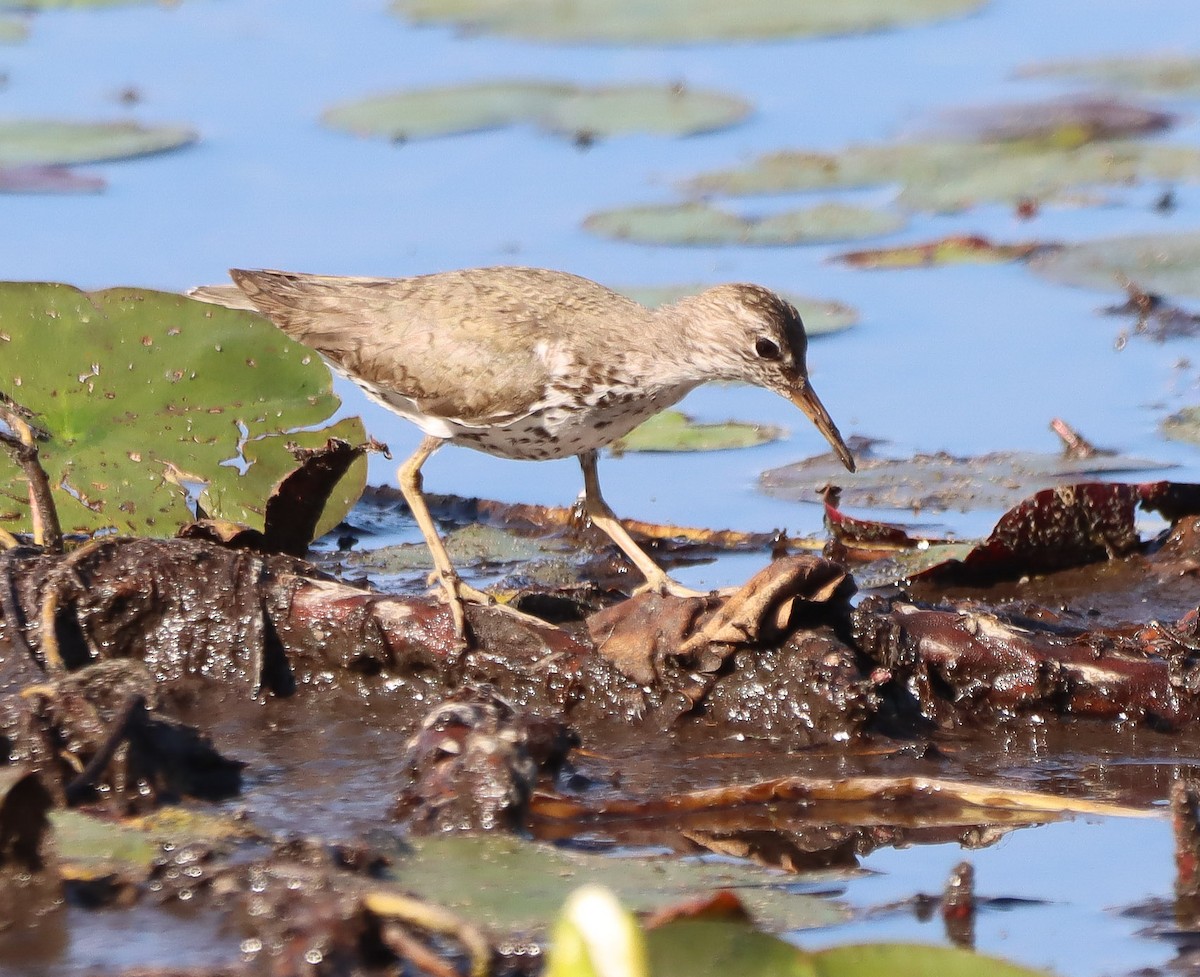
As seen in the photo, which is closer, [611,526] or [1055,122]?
[611,526]

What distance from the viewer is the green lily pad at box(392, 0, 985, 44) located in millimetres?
14984

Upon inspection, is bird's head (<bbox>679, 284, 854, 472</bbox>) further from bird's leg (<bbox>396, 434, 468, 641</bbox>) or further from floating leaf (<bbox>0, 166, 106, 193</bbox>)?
floating leaf (<bbox>0, 166, 106, 193</bbox>)

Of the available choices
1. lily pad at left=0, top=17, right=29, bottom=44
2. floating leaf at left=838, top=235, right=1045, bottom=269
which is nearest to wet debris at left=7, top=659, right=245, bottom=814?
floating leaf at left=838, top=235, right=1045, bottom=269

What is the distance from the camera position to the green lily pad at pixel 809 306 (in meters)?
9.36

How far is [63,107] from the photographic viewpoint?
14242 mm

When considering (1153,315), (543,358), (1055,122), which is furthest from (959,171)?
(543,358)

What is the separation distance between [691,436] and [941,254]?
3.06m

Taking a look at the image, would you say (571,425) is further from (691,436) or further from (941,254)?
(941,254)

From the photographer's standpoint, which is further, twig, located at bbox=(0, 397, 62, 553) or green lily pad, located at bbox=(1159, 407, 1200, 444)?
green lily pad, located at bbox=(1159, 407, 1200, 444)

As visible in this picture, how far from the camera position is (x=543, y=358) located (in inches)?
258

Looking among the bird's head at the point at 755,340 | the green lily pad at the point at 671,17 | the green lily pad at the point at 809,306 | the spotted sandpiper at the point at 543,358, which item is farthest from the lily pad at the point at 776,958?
the green lily pad at the point at 671,17

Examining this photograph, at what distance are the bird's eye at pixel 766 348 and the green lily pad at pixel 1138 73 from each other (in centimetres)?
808

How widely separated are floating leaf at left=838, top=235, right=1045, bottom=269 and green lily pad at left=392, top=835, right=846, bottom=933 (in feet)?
22.6

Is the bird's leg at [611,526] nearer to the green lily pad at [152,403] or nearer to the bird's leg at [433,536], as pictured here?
the bird's leg at [433,536]
